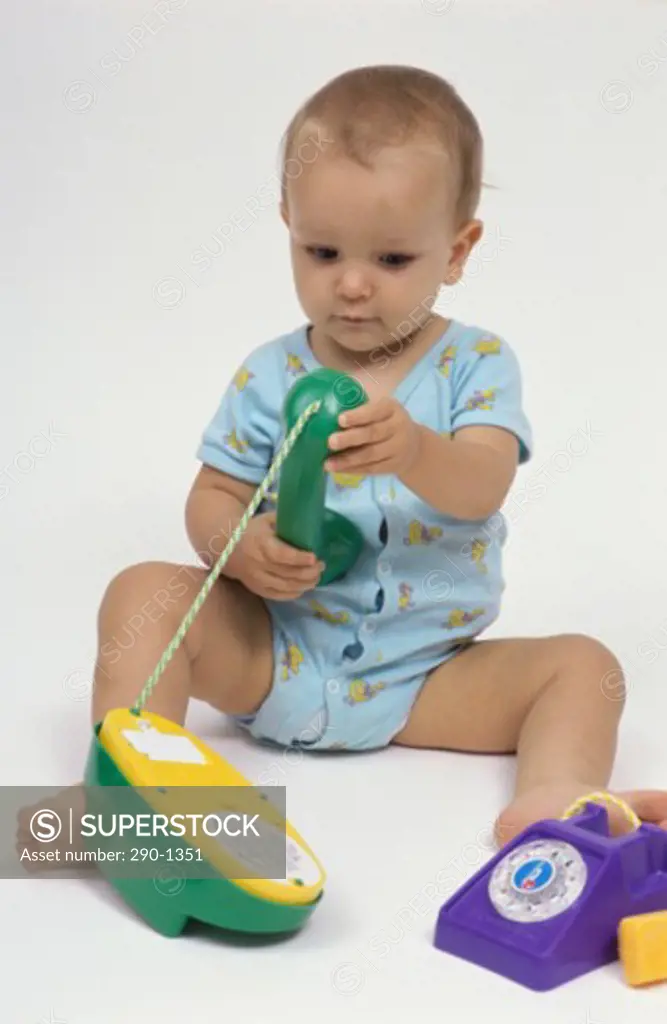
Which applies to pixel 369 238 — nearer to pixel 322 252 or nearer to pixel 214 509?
pixel 322 252

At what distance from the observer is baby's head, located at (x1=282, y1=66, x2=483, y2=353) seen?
4.26 feet

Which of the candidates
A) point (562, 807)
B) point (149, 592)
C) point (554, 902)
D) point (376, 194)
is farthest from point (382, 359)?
point (554, 902)

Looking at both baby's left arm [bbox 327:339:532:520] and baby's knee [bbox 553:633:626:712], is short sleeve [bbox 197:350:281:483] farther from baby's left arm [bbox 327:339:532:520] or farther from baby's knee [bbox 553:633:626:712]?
baby's knee [bbox 553:633:626:712]

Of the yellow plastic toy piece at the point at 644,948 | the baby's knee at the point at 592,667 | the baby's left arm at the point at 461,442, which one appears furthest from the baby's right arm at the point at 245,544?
the yellow plastic toy piece at the point at 644,948

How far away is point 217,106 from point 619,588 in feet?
2.86

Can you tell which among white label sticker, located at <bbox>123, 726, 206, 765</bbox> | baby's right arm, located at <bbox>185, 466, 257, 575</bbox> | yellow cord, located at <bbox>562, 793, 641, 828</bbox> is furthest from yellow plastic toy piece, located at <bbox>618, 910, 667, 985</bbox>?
baby's right arm, located at <bbox>185, 466, 257, 575</bbox>

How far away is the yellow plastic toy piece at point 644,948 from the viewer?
3.29 feet

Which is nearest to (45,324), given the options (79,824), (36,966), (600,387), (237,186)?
(237,186)

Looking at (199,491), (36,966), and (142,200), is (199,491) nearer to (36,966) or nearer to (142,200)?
(36,966)

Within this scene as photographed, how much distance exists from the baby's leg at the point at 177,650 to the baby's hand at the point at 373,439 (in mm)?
206

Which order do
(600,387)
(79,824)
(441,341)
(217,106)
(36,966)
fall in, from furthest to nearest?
(217,106) < (600,387) < (441,341) < (79,824) < (36,966)

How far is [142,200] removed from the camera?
7.05ft

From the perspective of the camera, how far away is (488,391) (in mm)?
1401

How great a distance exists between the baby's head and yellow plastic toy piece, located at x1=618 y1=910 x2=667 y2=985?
541 millimetres
